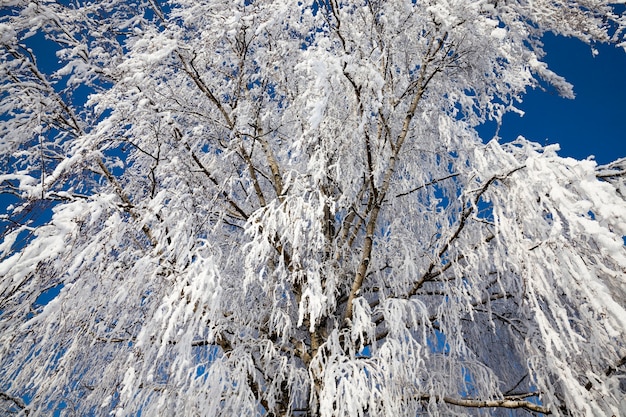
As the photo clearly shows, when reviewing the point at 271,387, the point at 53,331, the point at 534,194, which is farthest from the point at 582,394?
the point at 53,331

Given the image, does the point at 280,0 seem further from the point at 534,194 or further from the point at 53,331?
the point at 53,331

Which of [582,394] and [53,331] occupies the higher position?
[582,394]

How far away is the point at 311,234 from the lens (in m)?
2.81

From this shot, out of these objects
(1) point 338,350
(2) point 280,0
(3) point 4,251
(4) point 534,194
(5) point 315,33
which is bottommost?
(1) point 338,350

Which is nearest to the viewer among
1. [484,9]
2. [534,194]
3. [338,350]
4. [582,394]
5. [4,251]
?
[582,394]

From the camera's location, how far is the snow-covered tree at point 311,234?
6.74 ft

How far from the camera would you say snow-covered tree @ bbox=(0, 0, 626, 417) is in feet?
6.74

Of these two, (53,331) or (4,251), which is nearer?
(4,251)

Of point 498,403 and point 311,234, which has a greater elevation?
point 311,234

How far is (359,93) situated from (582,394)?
267cm

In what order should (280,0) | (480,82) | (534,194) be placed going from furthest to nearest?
(480,82), (280,0), (534,194)

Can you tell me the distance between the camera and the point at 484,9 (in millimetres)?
3004

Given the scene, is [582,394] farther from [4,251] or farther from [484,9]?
[4,251]

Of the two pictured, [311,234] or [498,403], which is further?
[311,234]
